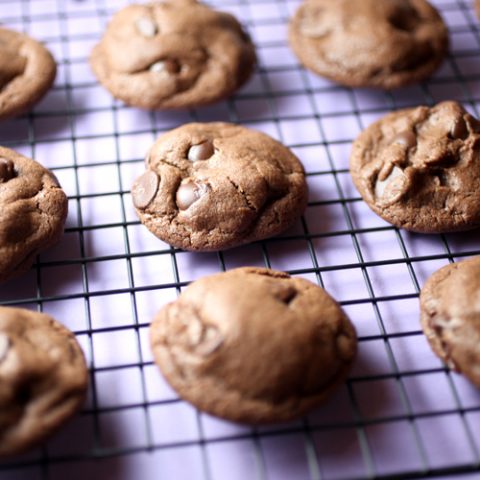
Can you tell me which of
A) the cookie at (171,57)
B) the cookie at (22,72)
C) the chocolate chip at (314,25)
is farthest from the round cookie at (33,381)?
the chocolate chip at (314,25)

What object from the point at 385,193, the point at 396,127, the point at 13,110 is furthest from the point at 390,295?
the point at 13,110

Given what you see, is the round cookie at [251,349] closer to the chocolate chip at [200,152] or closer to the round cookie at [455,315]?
the round cookie at [455,315]

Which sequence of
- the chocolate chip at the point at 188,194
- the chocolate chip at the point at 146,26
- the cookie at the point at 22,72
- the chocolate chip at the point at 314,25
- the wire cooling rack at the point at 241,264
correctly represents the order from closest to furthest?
the wire cooling rack at the point at 241,264 → the chocolate chip at the point at 188,194 → the cookie at the point at 22,72 → the chocolate chip at the point at 146,26 → the chocolate chip at the point at 314,25

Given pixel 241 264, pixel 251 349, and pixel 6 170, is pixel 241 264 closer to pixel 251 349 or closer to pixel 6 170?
pixel 251 349

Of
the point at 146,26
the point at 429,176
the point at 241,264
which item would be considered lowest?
the point at 241,264

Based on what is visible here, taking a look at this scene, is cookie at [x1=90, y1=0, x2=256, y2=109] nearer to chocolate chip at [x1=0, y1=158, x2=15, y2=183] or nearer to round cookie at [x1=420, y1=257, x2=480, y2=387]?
chocolate chip at [x1=0, y1=158, x2=15, y2=183]

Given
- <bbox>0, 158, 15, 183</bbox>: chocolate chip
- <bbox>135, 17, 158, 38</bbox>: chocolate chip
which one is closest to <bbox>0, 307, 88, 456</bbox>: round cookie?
<bbox>0, 158, 15, 183</bbox>: chocolate chip

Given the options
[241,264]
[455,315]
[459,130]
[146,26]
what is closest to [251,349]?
[241,264]
